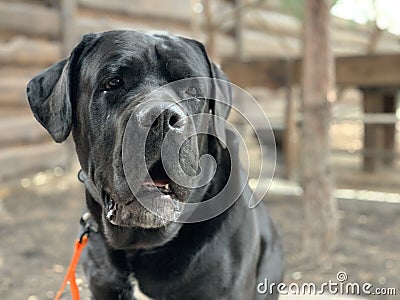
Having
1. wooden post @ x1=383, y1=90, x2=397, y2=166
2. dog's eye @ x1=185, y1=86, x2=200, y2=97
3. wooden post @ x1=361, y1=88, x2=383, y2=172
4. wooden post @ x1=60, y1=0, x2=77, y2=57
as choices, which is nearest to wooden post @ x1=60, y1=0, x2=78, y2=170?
wooden post @ x1=60, y1=0, x2=77, y2=57

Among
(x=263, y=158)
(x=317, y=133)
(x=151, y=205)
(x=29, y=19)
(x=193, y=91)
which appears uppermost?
(x=193, y=91)

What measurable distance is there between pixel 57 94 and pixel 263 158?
1879 mm

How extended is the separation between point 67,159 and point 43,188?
2.82 ft

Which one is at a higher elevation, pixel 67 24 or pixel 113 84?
pixel 113 84

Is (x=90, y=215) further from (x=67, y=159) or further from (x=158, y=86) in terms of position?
(x=67, y=159)

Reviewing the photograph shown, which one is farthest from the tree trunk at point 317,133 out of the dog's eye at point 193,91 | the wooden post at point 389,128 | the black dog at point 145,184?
the wooden post at point 389,128

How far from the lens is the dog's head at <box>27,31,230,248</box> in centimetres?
162

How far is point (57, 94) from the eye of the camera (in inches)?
74.6

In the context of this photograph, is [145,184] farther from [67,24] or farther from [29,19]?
[67,24]

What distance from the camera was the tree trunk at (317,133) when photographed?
346 centimetres

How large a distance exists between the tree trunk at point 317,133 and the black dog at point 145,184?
1534 millimetres

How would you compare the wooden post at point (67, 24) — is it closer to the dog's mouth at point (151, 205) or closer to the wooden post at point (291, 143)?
the wooden post at point (291, 143)

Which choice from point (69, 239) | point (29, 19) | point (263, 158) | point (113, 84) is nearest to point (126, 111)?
point (113, 84)

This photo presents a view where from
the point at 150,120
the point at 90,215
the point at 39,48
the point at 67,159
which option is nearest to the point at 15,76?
the point at 39,48
